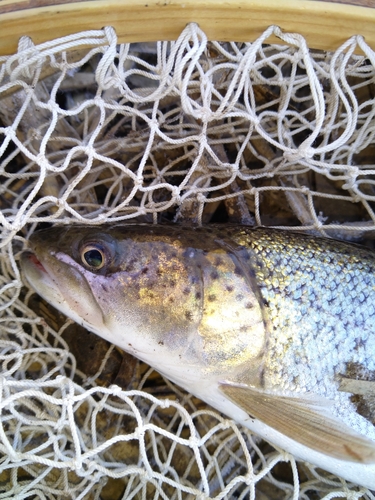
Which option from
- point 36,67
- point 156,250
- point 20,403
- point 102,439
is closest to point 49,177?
point 36,67

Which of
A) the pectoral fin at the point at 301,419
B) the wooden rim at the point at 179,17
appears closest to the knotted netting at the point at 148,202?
the wooden rim at the point at 179,17

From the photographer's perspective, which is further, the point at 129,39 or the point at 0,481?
the point at 0,481

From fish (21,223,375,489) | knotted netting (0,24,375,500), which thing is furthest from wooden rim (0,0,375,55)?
fish (21,223,375,489)

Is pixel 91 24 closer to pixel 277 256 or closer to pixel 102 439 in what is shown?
pixel 277 256

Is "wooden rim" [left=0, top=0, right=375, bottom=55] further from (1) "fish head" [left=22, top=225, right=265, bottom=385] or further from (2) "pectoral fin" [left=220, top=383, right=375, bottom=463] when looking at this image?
(2) "pectoral fin" [left=220, top=383, right=375, bottom=463]

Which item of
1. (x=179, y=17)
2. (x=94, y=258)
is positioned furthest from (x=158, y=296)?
(x=179, y=17)

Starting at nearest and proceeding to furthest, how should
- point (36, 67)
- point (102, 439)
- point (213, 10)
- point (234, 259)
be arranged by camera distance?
point (213, 10) → point (36, 67) → point (234, 259) → point (102, 439)
